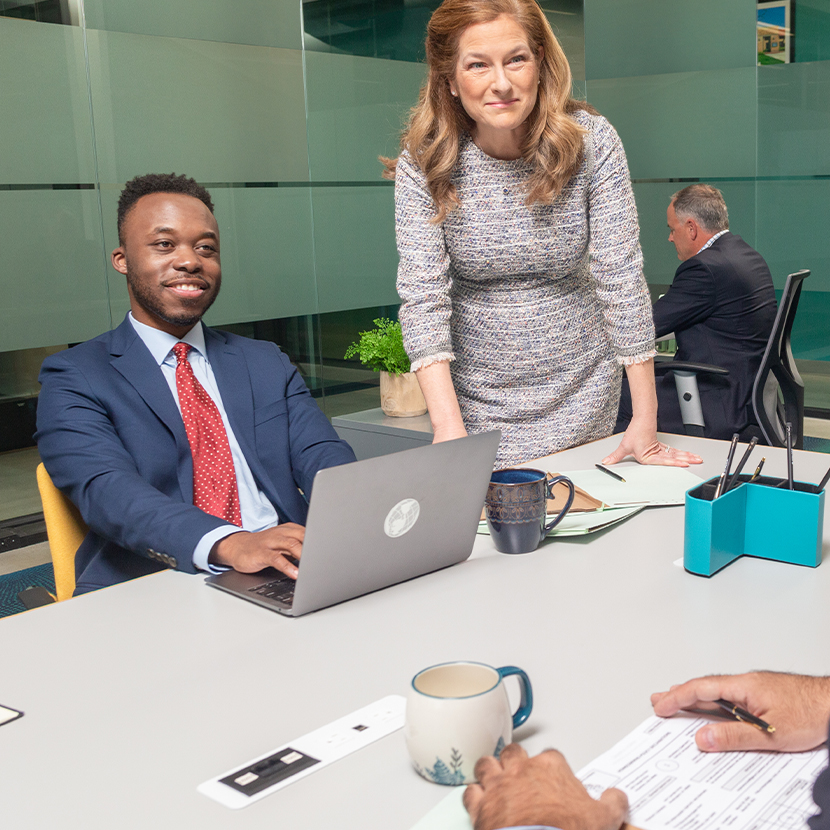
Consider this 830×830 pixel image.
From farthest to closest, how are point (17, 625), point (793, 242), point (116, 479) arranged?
point (793, 242), point (116, 479), point (17, 625)

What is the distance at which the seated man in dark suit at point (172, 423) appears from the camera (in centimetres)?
162

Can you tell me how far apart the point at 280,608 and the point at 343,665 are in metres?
0.19

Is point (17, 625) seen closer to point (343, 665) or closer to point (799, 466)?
point (343, 665)

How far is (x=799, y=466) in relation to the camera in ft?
6.31

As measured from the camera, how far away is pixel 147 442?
1.79 meters

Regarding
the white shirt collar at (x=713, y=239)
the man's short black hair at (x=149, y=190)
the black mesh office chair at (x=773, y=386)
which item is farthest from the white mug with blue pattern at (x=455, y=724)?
the white shirt collar at (x=713, y=239)

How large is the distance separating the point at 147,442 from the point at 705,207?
3.04 metres

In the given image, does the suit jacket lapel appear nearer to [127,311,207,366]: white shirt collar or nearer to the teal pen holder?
[127,311,207,366]: white shirt collar

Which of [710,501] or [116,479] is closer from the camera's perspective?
[710,501]

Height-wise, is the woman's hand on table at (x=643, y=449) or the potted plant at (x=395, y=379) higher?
the woman's hand on table at (x=643, y=449)

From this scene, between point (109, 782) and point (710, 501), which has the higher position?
point (710, 501)

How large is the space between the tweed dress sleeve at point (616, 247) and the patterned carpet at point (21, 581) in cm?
254

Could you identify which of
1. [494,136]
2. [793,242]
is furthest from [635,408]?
[793,242]

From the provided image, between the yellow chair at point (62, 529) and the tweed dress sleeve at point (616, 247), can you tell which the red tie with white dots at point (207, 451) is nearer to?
the yellow chair at point (62, 529)
